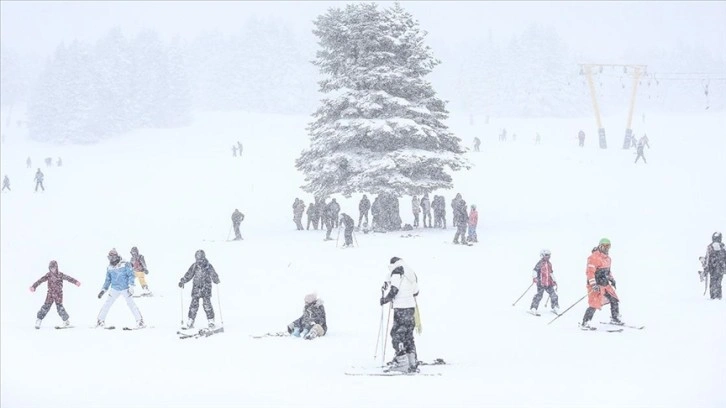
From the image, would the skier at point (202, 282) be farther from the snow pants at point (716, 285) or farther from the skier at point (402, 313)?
the snow pants at point (716, 285)

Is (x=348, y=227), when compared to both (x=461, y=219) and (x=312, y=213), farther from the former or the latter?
(x=312, y=213)

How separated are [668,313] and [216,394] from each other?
390 inches

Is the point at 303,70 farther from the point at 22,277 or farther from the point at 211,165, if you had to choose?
the point at 22,277

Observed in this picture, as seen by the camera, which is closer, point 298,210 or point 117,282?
point 117,282

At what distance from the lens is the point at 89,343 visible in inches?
527

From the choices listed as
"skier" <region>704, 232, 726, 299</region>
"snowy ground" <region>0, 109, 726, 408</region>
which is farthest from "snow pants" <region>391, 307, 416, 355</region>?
"skier" <region>704, 232, 726, 299</region>

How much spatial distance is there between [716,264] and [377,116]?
1687 centimetres

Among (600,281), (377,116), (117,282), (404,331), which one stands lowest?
(404,331)

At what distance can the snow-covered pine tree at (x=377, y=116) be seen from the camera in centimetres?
2917

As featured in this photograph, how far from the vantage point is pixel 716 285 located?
53.5ft

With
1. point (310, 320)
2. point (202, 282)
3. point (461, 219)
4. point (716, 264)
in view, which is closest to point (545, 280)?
point (716, 264)

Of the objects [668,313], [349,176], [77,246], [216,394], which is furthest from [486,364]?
[77,246]

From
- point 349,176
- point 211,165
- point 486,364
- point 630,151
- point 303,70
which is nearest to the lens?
point 486,364

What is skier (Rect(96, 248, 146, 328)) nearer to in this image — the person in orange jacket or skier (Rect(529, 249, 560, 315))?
skier (Rect(529, 249, 560, 315))
